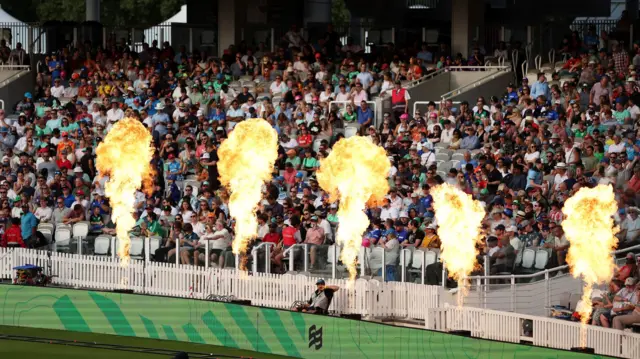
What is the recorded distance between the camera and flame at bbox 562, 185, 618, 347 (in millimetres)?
22734

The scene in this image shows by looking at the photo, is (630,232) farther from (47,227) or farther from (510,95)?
(47,227)

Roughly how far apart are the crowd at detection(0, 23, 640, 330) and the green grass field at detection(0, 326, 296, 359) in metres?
3.10

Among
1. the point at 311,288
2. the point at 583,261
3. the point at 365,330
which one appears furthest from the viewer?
the point at 311,288

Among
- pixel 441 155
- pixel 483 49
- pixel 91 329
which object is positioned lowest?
pixel 91 329

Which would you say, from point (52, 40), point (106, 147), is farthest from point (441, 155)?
point (52, 40)

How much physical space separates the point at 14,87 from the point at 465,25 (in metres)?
11.9

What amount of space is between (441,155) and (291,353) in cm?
845

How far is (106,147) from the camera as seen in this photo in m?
31.2

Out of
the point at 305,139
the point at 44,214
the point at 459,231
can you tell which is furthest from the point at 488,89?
the point at 44,214

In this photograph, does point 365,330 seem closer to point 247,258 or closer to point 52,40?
point 247,258

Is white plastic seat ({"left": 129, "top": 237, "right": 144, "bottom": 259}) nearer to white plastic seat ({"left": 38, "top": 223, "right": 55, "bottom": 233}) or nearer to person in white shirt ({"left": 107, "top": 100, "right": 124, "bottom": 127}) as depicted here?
white plastic seat ({"left": 38, "top": 223, "right": 55, "bottom": 233})

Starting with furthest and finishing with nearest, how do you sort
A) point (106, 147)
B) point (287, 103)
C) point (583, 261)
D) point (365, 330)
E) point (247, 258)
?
1. point (287, 103)
2. point (106, 147)
3. point (247, 258)
4. point (583, 261)
5. point (365, 330)

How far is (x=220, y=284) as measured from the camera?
26.4m

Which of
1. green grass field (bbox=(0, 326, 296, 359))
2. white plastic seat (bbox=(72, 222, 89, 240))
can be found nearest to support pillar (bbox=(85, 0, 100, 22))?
white plastic seat (bbox=(72, 222, 89, 240))
